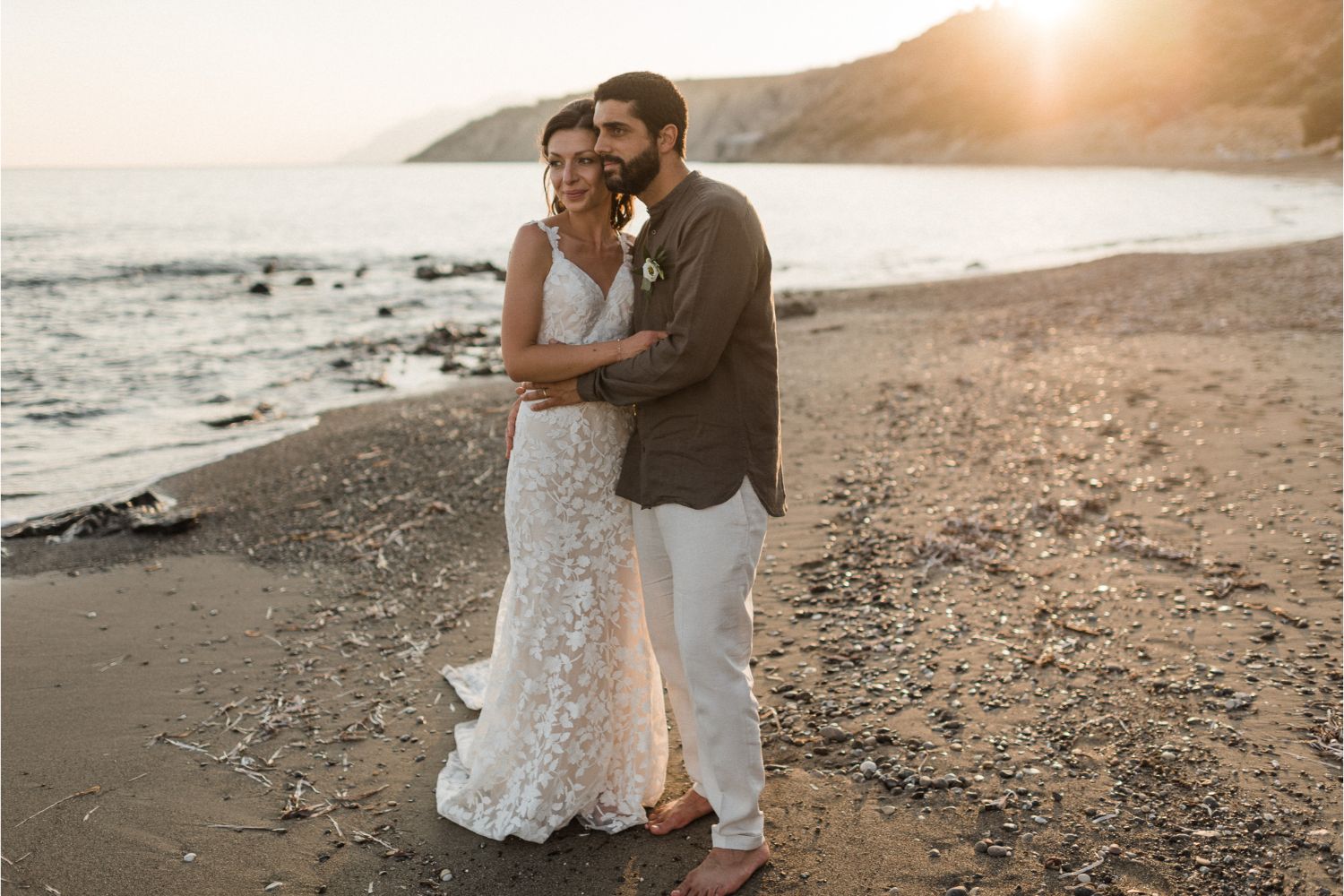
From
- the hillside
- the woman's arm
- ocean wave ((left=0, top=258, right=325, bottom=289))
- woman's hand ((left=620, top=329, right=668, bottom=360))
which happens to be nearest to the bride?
the woman's arm

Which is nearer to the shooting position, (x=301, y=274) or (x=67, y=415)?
(x=67, y=415)

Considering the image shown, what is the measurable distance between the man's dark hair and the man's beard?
7cm

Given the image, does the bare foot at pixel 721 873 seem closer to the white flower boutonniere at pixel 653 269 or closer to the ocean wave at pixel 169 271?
the white flower boutonniere at pixel 653 269

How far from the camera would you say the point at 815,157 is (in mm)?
126938

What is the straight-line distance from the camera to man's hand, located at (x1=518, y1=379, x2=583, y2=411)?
362 centimetres

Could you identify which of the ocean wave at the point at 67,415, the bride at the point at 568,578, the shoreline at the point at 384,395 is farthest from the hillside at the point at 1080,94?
the bride at the point at 568,578

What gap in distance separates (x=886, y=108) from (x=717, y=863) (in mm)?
130542

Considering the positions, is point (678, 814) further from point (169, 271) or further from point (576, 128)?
point (169, 271)

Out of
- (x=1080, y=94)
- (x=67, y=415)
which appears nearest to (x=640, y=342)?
(x=67, y=415)

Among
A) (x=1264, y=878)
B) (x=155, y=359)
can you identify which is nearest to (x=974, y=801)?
(x=1264, y=878)

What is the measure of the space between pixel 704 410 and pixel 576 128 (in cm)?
115

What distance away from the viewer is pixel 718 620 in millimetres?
3400

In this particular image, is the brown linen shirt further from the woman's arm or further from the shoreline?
the shoreline

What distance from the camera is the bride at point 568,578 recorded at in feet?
12.0
